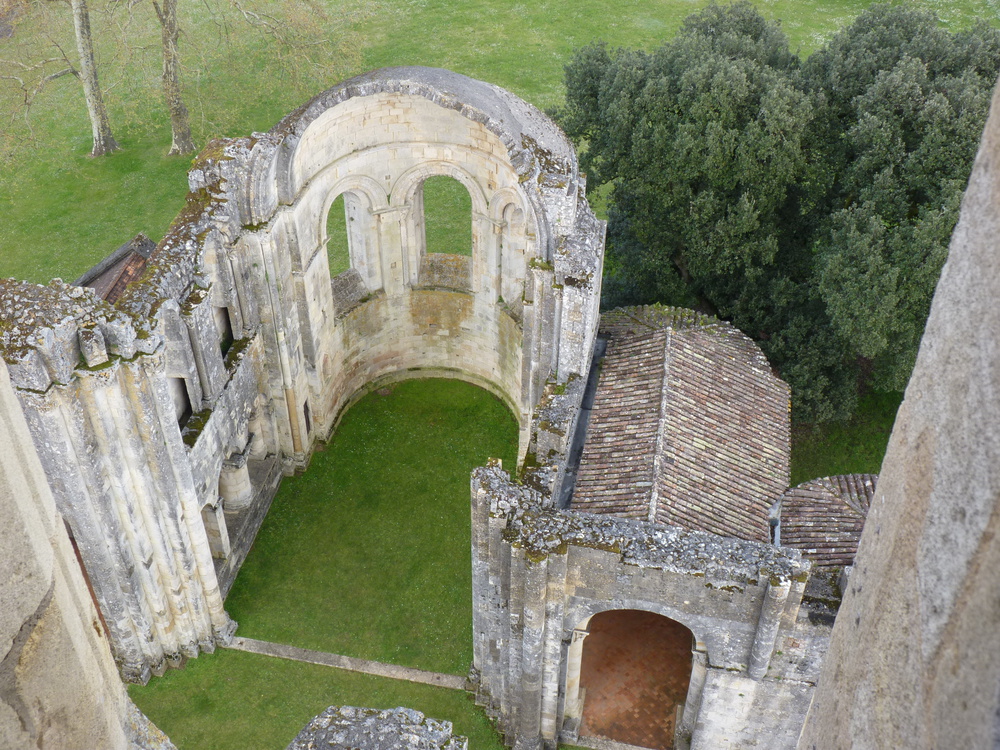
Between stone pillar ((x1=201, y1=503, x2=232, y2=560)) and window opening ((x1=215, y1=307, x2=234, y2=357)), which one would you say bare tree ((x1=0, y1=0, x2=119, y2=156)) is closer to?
window opening ((x1=215, y1=307, x2=234, y2=357))

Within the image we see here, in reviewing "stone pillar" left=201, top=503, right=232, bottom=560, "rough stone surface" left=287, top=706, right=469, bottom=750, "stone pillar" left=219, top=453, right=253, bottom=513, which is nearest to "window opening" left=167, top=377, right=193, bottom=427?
"stone pillar" left=201, top=503, right=232, bottom=560

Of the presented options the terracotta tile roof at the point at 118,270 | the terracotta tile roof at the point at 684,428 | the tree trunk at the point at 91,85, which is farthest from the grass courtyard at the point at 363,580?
the tree trunk at the point at 91,85

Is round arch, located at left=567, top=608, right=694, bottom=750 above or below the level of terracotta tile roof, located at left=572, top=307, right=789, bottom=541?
below

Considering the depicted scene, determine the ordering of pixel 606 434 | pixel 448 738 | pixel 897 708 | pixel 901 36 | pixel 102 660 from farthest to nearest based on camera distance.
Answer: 1. pixel 901 36
2. pixel 606 434
3. pixel 448 738
4. pixel 102 660
5. pixel 897 708

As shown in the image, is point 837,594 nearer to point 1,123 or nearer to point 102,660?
point 102,660

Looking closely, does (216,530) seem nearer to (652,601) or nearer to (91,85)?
(652,601)

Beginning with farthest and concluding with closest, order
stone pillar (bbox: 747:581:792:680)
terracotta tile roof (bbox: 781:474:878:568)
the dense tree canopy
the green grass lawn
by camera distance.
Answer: the dense tree canopy < the green grass lawn < terracotta tile roof (bbox: 781:474:878:568) < stone pillar (bbox: 747:581:792:680)

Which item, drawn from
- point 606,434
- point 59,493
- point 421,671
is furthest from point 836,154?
point 59,493

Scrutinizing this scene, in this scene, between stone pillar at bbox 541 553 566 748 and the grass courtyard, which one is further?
the grass courtyard
